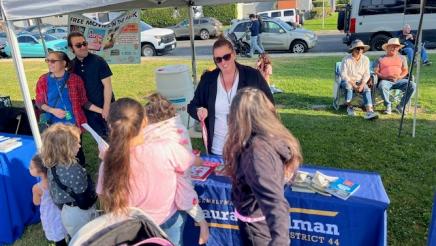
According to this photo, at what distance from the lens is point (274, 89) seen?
24.4 feet

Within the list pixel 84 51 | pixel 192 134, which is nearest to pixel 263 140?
pixel 84 51

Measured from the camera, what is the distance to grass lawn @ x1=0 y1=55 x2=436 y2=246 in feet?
10.6

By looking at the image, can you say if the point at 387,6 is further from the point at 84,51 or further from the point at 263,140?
the point at 263,140

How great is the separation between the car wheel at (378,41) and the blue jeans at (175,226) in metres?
11.7

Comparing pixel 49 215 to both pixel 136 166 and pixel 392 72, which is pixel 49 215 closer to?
pixel 136 166

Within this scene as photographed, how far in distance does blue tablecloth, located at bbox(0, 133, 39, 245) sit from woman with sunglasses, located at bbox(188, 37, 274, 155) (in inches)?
63.1

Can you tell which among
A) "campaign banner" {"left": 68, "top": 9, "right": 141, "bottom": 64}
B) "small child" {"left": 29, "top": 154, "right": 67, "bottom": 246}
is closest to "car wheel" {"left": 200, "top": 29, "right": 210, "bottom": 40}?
"campaign banner" {"left": 68, "top": 9, "right": 141, "bottom": 64}

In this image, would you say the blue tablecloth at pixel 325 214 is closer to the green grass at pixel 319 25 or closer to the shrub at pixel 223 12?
the green grass at pixel 319 25

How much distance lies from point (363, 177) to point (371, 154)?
6.76 feet

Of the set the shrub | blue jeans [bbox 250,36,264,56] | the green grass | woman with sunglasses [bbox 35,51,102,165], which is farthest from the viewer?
the shrub

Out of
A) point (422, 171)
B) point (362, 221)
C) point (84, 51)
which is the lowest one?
point (422, 171)

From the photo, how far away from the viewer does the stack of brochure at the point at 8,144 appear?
312cm

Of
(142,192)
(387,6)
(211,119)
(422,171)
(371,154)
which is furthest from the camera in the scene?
(387,6)

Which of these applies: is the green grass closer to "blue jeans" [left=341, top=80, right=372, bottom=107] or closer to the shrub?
the shrub
